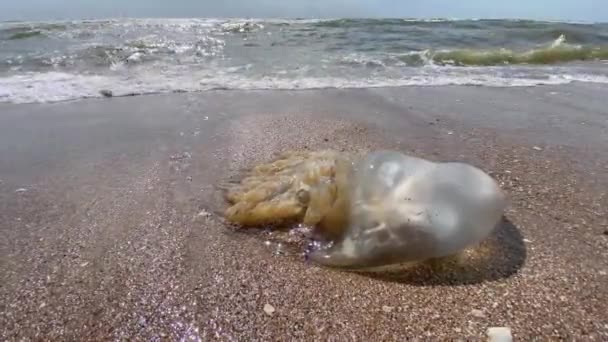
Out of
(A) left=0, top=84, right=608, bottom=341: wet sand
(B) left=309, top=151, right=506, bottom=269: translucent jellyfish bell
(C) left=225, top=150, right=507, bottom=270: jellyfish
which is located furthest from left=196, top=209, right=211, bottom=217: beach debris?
(B) left=309, top=151, right=506, bottom=269: translucent jellyfish bell

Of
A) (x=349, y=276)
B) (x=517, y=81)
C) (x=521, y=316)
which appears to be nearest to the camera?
(x=521, y=316)

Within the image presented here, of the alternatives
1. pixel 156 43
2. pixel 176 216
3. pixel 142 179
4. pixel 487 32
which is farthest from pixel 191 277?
pixel 487 32

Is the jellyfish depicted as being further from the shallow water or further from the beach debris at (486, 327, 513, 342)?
the shallow water

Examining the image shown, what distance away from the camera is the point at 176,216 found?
196 cm

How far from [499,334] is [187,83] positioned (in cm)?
465

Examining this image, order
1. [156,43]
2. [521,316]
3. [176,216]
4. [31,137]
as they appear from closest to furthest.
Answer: [521,316] → [176,216] → [31,137] → [156,43]

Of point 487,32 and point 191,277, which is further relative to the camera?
point 487,32

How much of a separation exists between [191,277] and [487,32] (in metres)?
12.8

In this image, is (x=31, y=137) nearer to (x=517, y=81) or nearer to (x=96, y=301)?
(x=96, y=301)

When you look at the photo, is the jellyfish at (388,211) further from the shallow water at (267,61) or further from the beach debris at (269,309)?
the shallow water at (267,61)

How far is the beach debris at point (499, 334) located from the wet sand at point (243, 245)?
0.9 inches

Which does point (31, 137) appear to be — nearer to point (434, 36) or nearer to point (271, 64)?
point (271, 64)

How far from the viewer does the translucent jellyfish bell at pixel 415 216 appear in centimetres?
146

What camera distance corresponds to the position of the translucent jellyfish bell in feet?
4.80
